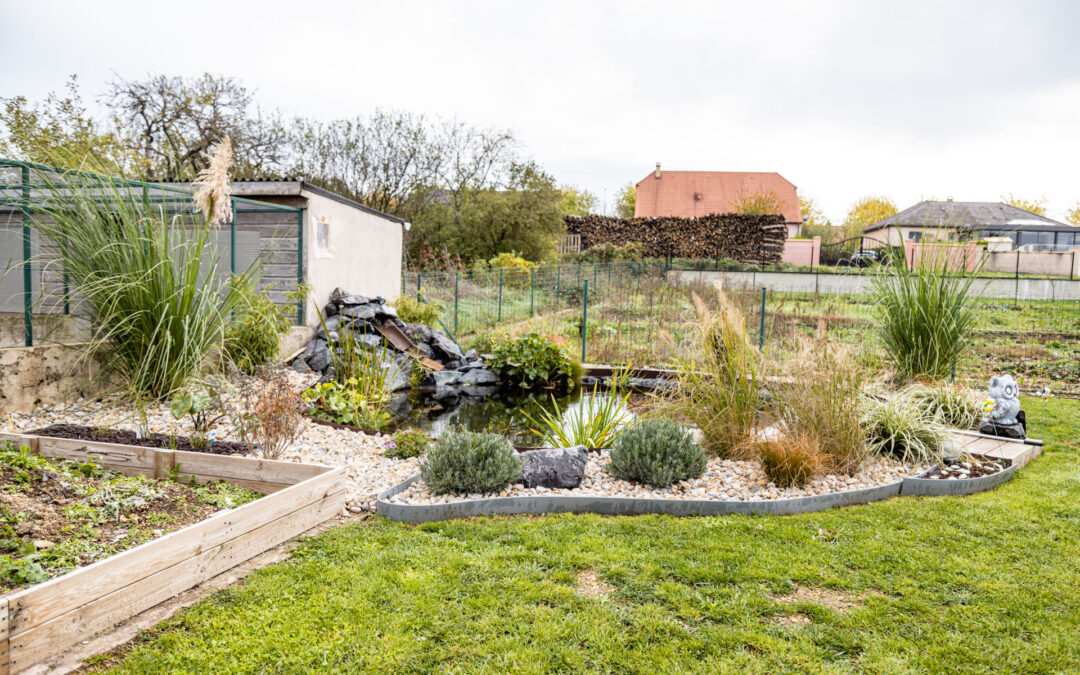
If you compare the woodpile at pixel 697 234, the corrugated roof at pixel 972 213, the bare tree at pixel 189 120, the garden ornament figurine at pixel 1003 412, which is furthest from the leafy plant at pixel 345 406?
the corrugated roof at pixel 972 213

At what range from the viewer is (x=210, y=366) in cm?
505

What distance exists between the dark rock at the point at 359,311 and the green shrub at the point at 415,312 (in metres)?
0.77

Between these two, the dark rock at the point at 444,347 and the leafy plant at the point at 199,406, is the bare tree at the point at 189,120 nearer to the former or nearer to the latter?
the dark rock at the point at 444,347

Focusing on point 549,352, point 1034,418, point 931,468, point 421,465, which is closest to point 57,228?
point 421,465

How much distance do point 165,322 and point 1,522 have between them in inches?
→ 82.0

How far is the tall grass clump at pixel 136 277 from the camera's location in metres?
4.36

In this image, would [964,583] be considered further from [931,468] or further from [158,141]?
[158,141]

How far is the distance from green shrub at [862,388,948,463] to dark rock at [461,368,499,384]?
5.25 metres

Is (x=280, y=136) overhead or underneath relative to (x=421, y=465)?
overhead

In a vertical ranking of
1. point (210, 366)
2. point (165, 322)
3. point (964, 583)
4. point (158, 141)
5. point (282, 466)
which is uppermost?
point (158, 141)

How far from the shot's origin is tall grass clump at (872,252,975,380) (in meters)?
6.20

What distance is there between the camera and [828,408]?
436 centimetres

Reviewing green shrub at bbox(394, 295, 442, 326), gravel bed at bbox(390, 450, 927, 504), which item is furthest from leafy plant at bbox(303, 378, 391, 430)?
green shrub at bbox(394, 295, 442, 326)

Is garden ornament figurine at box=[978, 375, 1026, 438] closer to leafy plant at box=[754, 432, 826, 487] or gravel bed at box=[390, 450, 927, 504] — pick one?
gravel bed at box=[390, 450, 927, 504]
